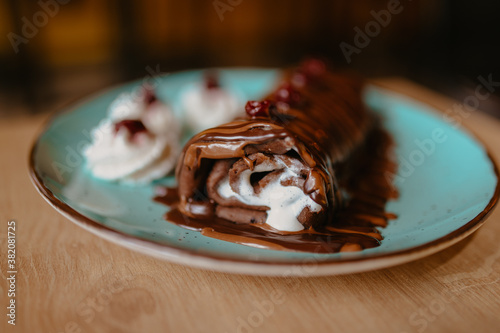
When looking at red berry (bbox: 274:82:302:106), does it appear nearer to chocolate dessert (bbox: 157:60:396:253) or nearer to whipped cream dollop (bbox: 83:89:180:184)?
chocolate dessert (bbox: 157:60:396:253)

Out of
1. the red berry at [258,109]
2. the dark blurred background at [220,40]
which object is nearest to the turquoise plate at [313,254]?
the red berry at [258,109]

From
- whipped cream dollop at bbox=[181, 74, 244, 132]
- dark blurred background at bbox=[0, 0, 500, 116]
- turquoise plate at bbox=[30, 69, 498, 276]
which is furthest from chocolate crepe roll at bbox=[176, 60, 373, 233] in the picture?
dark blurred background at bbox=[0, 0, 500, 116]

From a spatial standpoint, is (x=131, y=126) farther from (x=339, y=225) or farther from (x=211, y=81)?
(x=339, y=225)

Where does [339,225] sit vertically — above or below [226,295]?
above

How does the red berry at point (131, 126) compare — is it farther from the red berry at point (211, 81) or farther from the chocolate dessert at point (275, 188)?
the red berry at point (211, 81)

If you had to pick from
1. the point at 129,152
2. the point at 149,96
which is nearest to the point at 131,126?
the point at 129,152

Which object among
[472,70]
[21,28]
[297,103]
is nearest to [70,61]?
[21,28]

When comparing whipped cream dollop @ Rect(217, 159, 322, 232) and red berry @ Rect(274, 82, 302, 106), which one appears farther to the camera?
red berry @ Rect(274, 82, 302, 106)
